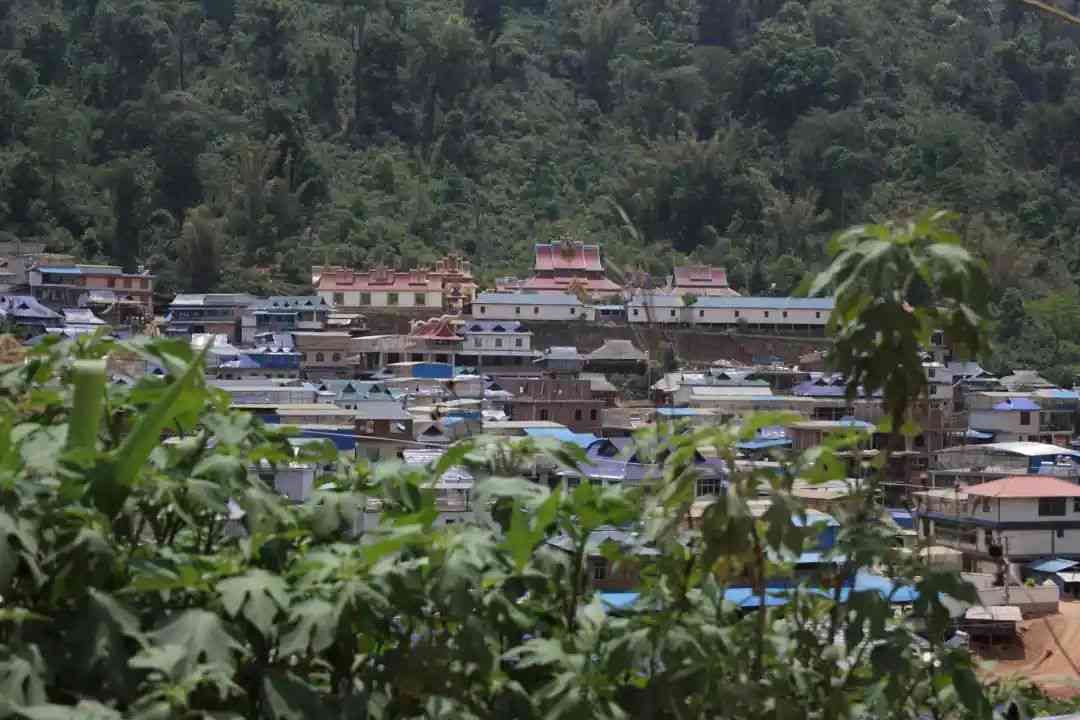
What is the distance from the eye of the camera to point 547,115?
38312mm

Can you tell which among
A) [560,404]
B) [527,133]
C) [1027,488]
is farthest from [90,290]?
[1027,488]

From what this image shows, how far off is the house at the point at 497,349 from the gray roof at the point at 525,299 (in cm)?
182

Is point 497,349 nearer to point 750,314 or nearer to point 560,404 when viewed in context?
point 560,404

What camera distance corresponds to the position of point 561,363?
26.2 meters

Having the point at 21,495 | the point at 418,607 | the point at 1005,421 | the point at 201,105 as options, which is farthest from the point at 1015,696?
the point at 201,105

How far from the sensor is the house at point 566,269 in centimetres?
3086

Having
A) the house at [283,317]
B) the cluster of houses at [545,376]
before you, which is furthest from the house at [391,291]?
the house at [283,317]

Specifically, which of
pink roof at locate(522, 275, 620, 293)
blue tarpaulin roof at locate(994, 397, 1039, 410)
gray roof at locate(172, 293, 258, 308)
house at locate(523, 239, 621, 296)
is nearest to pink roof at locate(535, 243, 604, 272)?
house at locate(523, 239, 621, 296)

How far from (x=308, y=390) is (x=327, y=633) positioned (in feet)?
62.7

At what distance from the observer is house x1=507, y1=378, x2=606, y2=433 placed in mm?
22672

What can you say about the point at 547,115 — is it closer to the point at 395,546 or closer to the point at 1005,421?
the point at 1005,421

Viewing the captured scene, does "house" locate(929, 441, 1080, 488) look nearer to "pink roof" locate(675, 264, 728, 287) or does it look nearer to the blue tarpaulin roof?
the blue tarpaulin roof

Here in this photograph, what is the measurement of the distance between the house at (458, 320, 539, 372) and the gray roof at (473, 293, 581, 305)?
5.96 ft

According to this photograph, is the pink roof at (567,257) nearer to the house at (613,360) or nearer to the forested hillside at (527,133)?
the forested hillside at (527,133)
